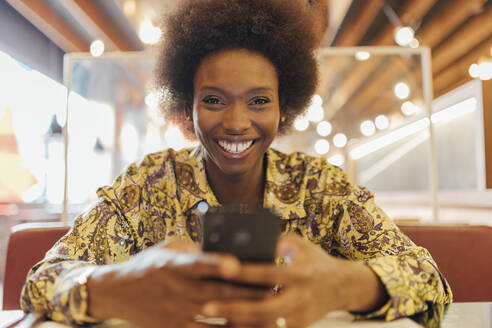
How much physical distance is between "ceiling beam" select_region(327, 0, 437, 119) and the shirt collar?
0.91 metres

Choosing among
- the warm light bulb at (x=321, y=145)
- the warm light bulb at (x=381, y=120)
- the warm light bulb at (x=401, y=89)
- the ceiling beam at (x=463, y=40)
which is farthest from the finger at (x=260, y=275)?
the ceiling beam at (x=463, y=40)

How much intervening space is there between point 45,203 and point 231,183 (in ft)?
12.3

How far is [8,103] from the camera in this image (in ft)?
11.2

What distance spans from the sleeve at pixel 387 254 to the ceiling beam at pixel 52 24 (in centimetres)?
262

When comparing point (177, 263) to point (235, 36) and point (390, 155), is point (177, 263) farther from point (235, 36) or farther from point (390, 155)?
point (390, 155)

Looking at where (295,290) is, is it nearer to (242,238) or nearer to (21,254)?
→ (242,238)

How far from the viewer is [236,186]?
1145 mm

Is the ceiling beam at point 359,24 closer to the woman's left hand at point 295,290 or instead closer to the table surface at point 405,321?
the table surface at point 405,321

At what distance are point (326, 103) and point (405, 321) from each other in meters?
1.48

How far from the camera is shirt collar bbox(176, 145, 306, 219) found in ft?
3.60

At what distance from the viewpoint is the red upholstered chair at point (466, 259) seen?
120cm

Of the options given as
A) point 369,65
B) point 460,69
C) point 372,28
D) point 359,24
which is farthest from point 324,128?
point 460,69

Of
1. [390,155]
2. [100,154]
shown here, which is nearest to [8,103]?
[100,154]

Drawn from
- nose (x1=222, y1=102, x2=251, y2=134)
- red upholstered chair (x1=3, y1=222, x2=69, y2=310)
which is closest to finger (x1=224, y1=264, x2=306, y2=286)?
nose (x1=222, y1=102, x2=251, y2=134)
